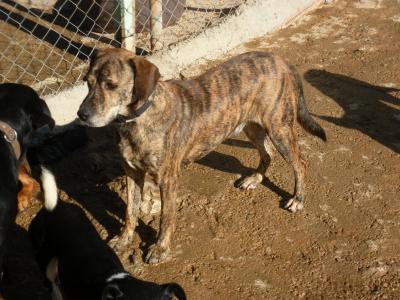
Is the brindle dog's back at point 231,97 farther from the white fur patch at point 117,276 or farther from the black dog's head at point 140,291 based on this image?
the black dog's head at point 140,291

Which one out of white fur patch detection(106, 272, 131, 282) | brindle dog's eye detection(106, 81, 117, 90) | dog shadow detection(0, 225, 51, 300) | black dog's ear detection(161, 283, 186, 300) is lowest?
dog shadow detection(0, 225, 51, 300)

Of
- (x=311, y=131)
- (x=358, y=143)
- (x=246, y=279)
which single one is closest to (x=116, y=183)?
(x=246, y=279)

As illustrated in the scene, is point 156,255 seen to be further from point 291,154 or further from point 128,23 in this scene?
point 128,23

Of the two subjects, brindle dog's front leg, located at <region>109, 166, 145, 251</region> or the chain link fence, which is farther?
the chain link fence

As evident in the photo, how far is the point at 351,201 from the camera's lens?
4879 millimetres

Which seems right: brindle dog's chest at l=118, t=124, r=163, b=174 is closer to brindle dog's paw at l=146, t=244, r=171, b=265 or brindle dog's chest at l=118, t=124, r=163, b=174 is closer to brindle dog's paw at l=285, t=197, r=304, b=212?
brindle dog's paw at l=146, t=244, r=171, b=265

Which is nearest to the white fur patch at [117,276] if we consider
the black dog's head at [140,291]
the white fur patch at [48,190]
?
the black dog's head at [140,291]

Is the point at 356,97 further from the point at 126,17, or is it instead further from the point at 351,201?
the point at 126,17

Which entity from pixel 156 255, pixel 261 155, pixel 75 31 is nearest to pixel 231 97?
pixel 261 155

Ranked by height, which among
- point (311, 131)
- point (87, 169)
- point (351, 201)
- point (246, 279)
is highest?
point (311, 131)

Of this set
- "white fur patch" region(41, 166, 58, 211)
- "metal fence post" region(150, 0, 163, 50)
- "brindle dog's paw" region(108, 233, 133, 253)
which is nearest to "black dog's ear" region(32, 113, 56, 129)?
"white fur patch" region(41, 166, 58, 211)

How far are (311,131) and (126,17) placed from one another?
2692 mm

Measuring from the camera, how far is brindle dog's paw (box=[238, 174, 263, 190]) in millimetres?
5008

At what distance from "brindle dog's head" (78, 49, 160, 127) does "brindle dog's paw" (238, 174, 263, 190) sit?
177cm
